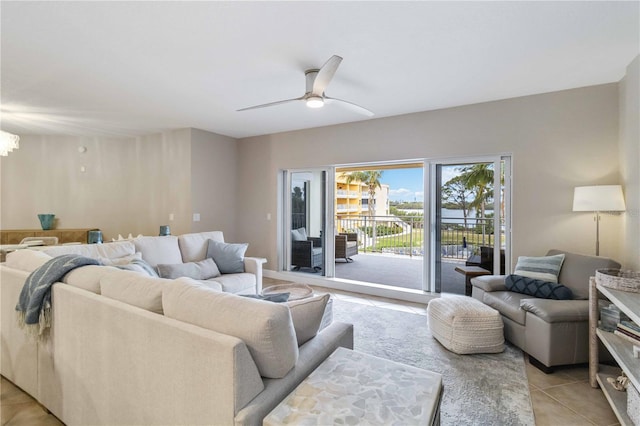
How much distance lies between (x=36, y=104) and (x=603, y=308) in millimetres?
6354

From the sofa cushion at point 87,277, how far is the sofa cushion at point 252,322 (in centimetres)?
69

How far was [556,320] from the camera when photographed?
2.28m

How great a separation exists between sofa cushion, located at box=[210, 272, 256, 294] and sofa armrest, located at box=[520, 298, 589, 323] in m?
2.95

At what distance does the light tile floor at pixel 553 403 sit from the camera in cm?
184

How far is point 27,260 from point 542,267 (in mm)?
4442

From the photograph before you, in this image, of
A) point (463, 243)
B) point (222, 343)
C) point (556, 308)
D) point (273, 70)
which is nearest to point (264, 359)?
point (222, 343)

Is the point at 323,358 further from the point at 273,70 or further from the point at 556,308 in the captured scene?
the point at 273,70

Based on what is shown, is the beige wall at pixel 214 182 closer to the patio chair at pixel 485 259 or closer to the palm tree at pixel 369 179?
the palm tree at pixel 369 179

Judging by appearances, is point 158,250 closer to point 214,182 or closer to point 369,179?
point 214,182

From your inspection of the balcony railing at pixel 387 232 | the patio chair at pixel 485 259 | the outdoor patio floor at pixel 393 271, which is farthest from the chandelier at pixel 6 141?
the patio chair at pixel 485 259

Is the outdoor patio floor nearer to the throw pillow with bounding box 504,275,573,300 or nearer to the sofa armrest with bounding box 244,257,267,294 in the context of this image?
the throw pillow with bounding box 504,275,573,300

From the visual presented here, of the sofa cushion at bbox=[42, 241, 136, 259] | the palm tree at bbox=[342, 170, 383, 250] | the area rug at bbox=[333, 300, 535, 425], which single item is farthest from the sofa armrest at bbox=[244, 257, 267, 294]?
the palm tree at bbox=[342, 170, 383, 250]

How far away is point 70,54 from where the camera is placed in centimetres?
254

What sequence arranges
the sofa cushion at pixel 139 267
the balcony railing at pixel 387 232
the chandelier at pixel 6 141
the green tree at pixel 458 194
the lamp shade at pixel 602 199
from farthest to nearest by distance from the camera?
the balcony railing at pixel 387 232 → the green tree at pixel 458 194 → the chandelier at pixel 6 141 → the lamp shade at pixel 602 199 → the sofa cushion at pixel 139 267
